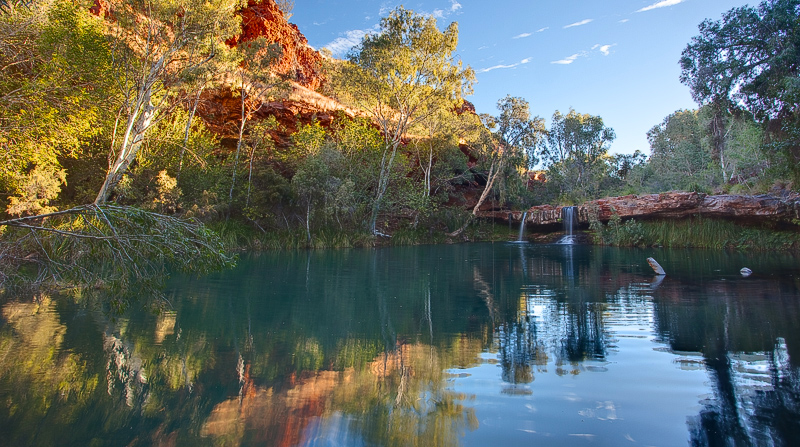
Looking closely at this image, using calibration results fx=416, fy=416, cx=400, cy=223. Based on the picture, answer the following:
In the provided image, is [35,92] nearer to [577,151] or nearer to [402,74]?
[402,74]

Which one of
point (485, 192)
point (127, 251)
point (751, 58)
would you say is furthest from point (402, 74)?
point (127, 251)

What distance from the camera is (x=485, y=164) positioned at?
35.0m

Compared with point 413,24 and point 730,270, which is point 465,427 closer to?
point 730,270

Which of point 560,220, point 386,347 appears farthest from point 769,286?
point 560,220

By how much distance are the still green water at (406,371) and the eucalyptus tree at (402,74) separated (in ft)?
64.9

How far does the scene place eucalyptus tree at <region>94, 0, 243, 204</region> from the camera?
52.2ft

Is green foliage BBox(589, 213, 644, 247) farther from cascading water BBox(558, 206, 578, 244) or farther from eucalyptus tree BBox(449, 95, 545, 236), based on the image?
eucalyptus tree BBox(449, 95, 545, 236)

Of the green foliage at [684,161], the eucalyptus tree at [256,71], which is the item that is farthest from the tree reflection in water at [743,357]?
the green foliage at [684,161]

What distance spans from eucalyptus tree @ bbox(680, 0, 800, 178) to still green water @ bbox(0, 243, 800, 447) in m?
12.7

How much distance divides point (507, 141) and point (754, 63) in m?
17.6

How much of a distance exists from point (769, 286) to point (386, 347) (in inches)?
357

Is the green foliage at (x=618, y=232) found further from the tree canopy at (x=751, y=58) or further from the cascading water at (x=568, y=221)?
the tree canopy at (x=751, y=58)

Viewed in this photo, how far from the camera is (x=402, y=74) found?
25.9m

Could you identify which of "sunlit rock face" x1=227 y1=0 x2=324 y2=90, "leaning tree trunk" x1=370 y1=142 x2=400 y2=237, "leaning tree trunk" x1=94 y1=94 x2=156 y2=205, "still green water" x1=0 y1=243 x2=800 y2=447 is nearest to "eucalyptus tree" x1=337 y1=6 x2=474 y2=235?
"leaning tree trunk" x1=370 y1=142 x2=400 y2=237
